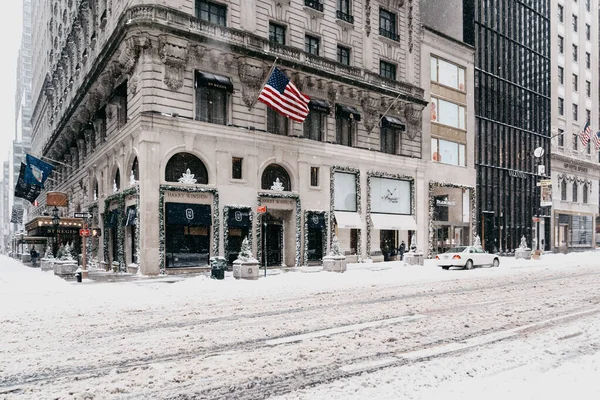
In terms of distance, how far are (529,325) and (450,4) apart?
39.4 meters

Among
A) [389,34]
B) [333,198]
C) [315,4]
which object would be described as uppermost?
[315,4]

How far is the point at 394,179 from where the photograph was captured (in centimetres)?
3550

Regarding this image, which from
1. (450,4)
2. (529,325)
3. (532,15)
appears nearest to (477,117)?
(450,4)

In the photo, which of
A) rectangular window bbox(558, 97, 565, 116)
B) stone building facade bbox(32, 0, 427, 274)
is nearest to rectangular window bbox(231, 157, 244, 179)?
stone building facade bbox(32, 0, 427, 274)

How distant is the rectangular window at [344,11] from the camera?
3241 cm

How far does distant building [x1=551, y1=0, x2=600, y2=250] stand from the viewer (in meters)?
53.4

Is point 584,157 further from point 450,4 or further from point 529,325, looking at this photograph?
point 529,325

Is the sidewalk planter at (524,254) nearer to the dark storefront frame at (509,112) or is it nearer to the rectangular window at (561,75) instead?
the dark storefront frame at (509,112)

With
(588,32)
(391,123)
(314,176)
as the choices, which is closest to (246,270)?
(314,176)

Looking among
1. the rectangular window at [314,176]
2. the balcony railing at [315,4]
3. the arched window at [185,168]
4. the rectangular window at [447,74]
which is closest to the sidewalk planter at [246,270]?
the arched window at [185,168]

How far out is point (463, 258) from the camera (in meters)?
27.7

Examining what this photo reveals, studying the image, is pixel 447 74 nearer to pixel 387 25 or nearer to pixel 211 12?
pixel 387 25

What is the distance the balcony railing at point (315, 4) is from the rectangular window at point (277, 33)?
96.9 inches

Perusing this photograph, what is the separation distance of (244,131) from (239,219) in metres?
4.90
